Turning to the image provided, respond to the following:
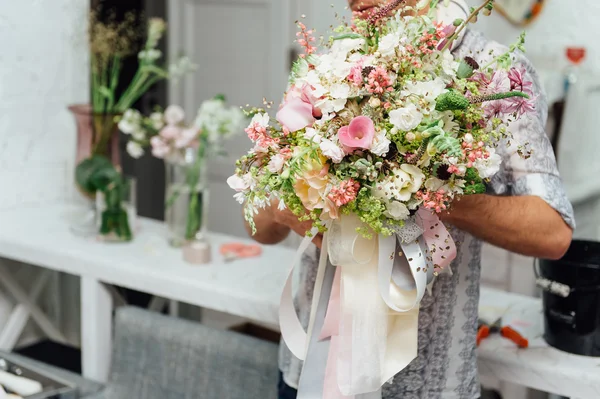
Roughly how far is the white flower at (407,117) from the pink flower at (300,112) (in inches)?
5.0

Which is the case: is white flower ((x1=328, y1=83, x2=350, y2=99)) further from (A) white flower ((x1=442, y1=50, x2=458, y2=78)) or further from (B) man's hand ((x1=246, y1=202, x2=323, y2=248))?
(B) man's hand ((x1=246, y1=202, x2=323, y2=248))

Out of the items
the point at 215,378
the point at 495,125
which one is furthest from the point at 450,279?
the point at 215,378

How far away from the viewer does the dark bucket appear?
157 centimetres

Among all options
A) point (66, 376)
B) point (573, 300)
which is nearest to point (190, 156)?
point (66, 376)

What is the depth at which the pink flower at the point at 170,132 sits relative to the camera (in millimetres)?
2332

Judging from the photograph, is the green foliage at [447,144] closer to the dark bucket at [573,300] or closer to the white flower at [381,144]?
the white flower at [381,144]

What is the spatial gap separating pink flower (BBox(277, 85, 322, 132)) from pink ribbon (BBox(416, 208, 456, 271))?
→ 0.22 meters

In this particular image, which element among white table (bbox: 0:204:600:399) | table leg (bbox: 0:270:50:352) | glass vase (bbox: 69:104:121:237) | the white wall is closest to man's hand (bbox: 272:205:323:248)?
white table (bbox: 0:204:600:399)

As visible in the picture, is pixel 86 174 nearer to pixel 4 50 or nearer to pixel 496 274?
pixel 4 50

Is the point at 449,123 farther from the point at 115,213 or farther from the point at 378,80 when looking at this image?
the point at 115,213

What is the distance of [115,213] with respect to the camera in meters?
2.47

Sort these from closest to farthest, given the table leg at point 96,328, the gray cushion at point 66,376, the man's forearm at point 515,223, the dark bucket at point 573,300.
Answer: the man's forearm at point 515,223 < the dark bucket at point 573,300 < the gray cushion at point 66,376 < the table leg at point 96,328

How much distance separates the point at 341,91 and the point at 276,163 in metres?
0.13

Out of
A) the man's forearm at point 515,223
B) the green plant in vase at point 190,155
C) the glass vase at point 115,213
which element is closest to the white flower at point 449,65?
the man's forearm at point 515,223
